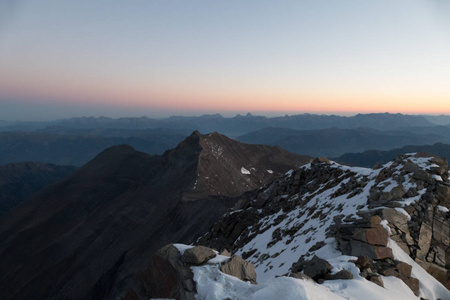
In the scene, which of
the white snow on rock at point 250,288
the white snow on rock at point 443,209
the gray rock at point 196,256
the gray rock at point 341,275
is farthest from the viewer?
the white snow on rock at point 443,209

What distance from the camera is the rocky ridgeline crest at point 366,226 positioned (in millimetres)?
10297

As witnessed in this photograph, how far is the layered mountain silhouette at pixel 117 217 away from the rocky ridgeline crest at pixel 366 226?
2311 cm

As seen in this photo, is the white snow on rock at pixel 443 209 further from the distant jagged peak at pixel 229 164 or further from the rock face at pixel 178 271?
the distant jagged peak at pixel 229 164

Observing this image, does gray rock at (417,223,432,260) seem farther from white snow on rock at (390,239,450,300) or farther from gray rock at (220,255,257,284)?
gray rock at (220,255,257,284)

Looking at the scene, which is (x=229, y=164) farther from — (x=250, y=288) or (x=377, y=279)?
(x=250, y=288)

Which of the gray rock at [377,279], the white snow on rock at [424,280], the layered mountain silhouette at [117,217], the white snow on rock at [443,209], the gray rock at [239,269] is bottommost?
the layered mountain silhouette at [117,217]

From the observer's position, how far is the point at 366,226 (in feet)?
37.1

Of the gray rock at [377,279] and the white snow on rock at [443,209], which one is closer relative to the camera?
the gray rock at [377,279]

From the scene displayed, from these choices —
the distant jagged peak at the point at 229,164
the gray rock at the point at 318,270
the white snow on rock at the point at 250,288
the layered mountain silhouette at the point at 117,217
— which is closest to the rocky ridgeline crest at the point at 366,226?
the gray rock at the point at 318,270

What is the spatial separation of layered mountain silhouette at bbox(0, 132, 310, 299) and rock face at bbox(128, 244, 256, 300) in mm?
26366

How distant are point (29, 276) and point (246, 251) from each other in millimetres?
60518

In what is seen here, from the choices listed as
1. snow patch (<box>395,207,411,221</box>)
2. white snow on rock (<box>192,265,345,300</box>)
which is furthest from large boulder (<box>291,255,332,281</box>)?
snow patch (<box>395,207,411,221</box>)

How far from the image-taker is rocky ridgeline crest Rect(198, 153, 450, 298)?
1030 centimetres

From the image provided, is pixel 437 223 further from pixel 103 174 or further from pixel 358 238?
pixel 103 174
